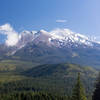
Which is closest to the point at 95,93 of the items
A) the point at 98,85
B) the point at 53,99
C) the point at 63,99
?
the point at 98,85

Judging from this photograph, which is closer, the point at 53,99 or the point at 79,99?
the point at 79,99

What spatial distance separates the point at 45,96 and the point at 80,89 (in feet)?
424

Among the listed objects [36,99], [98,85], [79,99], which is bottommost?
[36,99]

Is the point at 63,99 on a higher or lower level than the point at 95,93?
lower

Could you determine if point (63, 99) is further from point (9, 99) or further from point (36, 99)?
point (9, 99)

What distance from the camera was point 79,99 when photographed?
37875mm

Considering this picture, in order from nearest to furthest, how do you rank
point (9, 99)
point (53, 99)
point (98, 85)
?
1. point (98, 85)
2. point (9, 99)
3. point (53, 99)

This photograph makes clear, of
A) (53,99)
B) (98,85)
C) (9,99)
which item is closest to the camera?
(98,85)

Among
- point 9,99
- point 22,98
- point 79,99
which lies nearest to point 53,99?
point 22,98

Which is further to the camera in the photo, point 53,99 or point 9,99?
point 53,99

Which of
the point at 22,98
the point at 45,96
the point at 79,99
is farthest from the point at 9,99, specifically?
the point at 79,99

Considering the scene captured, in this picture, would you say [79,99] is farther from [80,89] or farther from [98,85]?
[98,85]

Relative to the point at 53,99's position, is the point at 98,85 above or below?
above

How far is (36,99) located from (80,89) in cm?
12708
